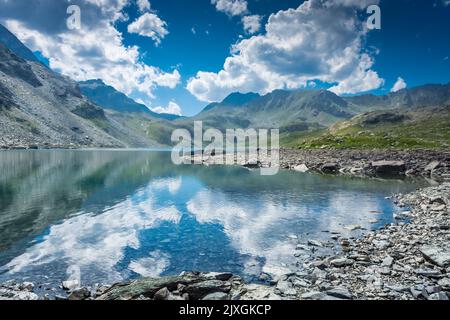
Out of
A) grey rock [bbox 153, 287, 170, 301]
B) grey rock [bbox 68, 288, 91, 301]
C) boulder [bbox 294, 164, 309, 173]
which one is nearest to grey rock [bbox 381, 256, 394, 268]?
grey rock [bbox 153, 287, 170, 301]

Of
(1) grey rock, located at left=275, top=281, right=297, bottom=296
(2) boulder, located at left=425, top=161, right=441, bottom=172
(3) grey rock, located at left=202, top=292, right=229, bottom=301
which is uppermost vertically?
(2) boulder, located at left=425, top=161, right=441, bottom=172

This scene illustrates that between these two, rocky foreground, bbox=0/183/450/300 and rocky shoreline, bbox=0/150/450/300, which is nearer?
rocky foreground, bbox=0/183/450/300

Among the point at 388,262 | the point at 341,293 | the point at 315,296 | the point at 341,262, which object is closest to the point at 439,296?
the point at 341,293

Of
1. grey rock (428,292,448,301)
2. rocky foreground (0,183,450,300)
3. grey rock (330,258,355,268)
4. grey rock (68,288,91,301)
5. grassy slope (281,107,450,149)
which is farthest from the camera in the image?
grassy slope (281,107,450,149)

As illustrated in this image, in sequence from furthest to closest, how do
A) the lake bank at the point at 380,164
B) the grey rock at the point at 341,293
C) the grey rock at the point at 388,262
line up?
the lake bank at the point at 380,164 < the grey rock at the point at 388,262 < the grey rock at the point at 341,293

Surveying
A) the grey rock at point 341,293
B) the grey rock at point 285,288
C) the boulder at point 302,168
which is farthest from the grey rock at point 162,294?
the boulder at point 302,168

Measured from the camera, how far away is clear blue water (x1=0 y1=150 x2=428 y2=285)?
20484mm

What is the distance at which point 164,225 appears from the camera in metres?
31.0

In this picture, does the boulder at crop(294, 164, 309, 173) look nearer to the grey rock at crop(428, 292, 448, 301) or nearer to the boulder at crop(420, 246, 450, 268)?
the boulder at crop(420, 246, 450, 268)

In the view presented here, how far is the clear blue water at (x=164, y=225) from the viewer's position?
20.5 meters

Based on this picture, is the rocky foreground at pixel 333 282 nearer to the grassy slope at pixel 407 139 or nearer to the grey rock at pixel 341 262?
the grey rock at pixel 341 262

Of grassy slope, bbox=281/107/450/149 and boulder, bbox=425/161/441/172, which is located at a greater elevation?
grassy slope, bbox=281/107/450/149

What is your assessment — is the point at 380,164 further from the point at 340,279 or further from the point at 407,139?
the point at 340,279
